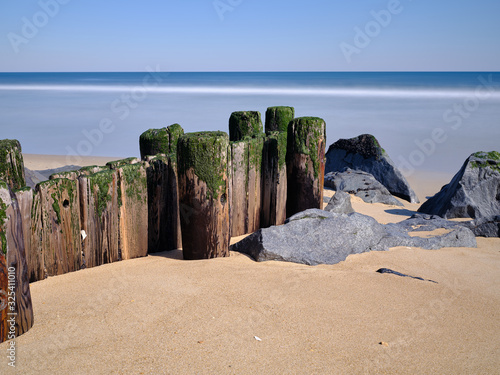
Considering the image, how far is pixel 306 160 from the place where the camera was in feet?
18.1

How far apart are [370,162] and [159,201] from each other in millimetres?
6953

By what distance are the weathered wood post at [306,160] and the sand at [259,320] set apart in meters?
1.48

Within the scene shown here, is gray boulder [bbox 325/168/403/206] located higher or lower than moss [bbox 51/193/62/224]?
lower

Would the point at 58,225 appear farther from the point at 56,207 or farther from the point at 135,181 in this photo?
the point at 135,181

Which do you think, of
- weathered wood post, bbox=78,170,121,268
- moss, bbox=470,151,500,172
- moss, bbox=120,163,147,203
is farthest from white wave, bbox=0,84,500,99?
weathered wood post, bbox=78,170,121,268

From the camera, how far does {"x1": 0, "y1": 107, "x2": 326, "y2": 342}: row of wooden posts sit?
3516 mm

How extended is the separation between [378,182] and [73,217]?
6875mm

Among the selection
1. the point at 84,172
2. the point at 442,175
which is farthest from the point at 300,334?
the point at 442,175

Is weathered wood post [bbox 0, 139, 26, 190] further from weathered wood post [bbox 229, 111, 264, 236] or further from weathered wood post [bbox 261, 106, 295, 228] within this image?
weathered wood post [bbox 261, 106, 295, 228]

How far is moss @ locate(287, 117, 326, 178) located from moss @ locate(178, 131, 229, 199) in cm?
145

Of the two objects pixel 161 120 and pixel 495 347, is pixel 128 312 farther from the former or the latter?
pixel 161 120

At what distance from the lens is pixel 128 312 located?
3219 mm

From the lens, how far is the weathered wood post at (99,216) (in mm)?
3895

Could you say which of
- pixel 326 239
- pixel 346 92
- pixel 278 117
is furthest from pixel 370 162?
pixel 346 92
